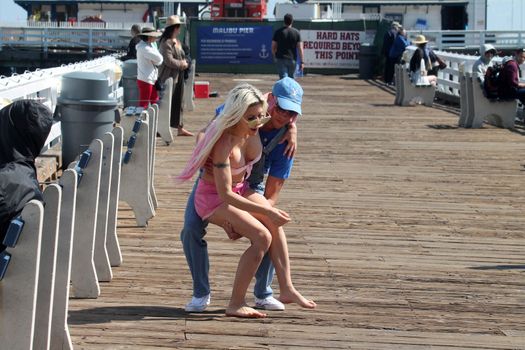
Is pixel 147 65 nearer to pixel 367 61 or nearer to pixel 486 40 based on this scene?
pixel 367 61

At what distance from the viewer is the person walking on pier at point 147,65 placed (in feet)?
51.9

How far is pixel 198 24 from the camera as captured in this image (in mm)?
40375

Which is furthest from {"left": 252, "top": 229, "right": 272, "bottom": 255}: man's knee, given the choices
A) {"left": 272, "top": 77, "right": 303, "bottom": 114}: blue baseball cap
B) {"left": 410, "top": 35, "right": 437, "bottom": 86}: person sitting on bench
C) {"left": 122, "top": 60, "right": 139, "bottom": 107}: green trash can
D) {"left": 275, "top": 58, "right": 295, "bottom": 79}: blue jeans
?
{"left": 275, "top": 58, "right": 295, "bottom": 79}: blue jeans

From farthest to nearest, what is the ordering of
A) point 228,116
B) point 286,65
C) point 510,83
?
1. point 286,65
2. point 510,83
3. point 228,116

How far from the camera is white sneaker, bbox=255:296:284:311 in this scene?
289 inches

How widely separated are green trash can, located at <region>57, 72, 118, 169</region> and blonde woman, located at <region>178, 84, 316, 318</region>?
192 inches

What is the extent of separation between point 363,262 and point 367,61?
29.5m

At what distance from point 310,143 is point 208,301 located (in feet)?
35.2

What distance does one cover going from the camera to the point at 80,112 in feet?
38.3

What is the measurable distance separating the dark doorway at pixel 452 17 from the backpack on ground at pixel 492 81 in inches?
2343

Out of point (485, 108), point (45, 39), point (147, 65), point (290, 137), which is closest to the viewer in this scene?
point (290, 137)

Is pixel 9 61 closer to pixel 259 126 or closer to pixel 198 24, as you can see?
pixel 198 24

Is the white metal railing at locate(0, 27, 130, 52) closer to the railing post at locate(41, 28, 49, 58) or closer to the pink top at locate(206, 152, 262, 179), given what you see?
the railing post at locate(41, 28, 49, 58)

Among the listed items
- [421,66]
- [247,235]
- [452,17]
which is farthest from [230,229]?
[452,17]
